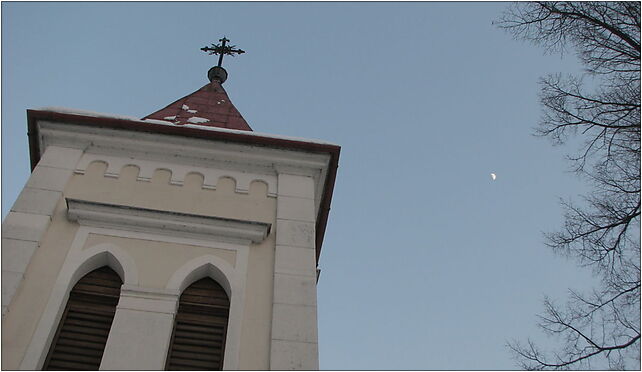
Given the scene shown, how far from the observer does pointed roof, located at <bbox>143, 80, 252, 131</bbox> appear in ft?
34.6

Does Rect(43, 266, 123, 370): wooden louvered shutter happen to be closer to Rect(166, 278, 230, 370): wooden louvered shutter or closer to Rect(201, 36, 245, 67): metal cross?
Rect(166, 278, 230, 370): wooden louvered shutter

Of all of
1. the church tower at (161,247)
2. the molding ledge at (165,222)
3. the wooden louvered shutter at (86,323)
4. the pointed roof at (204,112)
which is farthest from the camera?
the pointed roof at (204,112)

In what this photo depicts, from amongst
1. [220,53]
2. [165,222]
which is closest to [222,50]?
[220,53]

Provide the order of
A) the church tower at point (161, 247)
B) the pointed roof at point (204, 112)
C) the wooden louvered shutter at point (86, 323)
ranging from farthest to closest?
the pointed roof at point (204, 112)
the church tower at point (161, 247)
the wooden louvered shutter at point (86, 323)

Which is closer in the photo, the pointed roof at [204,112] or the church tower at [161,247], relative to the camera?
the church tower at [161,247]

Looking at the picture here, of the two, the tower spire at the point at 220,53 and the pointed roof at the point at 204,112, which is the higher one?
the tower spire at the point at 220,53

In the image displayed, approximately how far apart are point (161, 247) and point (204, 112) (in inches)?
141

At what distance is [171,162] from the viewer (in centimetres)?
925

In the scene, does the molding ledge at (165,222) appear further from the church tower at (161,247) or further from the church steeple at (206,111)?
the church steeple at (206,111)

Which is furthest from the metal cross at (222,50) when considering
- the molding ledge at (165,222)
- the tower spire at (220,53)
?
the molding ledge at (165,222)

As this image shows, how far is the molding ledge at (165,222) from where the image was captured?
8.05 meters

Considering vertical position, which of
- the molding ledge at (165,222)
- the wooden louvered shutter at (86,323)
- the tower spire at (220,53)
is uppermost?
the tower spire at (220,53)

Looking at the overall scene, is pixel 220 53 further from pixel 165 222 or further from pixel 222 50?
pixel 165 222

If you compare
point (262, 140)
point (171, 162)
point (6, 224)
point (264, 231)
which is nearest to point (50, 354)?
point (6, 224)
